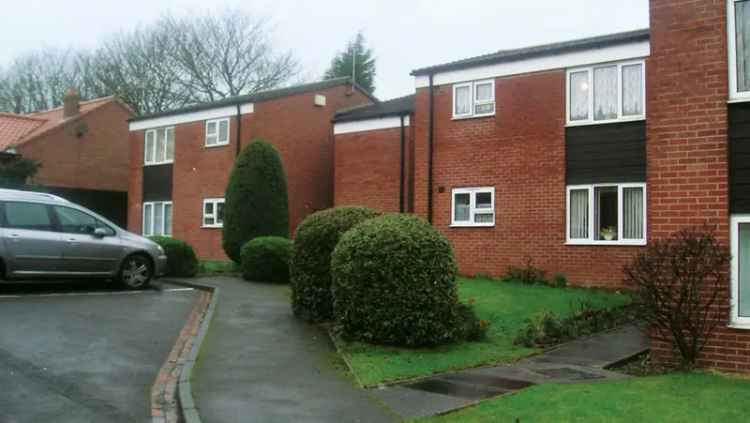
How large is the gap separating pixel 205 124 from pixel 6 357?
59.2 ft

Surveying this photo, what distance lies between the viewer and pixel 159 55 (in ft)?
136

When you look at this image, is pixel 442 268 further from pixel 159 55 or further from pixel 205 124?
pixel 159 55

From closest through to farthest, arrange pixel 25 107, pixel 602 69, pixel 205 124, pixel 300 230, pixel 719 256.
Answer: pixel 719 256 < pixel 300 230 < pixel 602 69 < pixel 205 124 < pixel 25 107

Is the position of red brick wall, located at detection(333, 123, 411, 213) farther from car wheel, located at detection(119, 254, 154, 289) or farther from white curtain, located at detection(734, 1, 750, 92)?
white curtain, located at detection(734, 1, 750, 92)

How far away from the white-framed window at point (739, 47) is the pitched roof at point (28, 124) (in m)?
29.4

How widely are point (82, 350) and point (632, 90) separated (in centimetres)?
1240

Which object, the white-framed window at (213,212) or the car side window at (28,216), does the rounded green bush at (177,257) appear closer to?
the car side window at (28,216)

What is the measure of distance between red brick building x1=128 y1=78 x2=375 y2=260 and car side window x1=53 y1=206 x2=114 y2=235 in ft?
32.9

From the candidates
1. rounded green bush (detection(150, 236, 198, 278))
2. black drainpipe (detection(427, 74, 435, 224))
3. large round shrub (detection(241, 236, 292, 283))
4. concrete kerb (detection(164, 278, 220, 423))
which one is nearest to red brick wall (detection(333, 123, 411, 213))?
black drainpipe (detection(427, 74, 435, 224))

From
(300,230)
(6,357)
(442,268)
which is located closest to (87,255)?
(300,230)

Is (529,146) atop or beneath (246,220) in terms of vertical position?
atop

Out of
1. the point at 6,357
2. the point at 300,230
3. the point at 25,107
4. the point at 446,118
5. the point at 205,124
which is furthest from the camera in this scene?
the point at 25,107

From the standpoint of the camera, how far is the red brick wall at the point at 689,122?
7.65 m

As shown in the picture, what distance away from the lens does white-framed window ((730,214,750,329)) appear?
7.38 m
